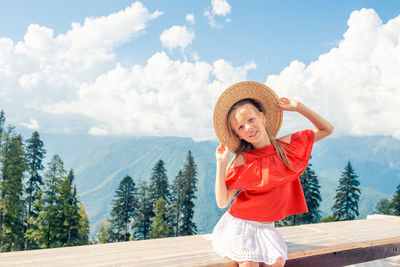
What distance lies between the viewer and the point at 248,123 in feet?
7.99

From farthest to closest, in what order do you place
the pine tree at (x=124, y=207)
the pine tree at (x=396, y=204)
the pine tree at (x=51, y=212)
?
the pine tree at (x=124, y=207)
the pine tree at (x=396, y=204)
the pine tree at (x=51, y=212)

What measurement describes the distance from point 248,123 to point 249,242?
952mm

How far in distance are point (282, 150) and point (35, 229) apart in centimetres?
2322

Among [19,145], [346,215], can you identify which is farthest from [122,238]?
[346,215]

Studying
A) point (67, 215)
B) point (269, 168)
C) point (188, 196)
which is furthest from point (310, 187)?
point (269, 168)

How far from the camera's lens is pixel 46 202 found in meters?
20.7

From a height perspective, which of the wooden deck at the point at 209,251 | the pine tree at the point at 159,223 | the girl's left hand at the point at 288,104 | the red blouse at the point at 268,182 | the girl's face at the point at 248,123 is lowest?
the pine tree at the point at 159,223

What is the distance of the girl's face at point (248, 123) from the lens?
7.94ft

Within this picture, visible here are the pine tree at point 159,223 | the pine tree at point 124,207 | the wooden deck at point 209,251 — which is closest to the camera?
the wooden deck at point 209,251

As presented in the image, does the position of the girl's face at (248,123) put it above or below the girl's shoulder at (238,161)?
above

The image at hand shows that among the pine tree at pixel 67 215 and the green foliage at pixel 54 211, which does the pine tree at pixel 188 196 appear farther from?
the green foliage at pixel 54 211

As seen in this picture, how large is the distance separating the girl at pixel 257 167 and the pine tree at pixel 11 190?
2143 cm

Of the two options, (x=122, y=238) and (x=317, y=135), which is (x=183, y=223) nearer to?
(x=122, y=238)

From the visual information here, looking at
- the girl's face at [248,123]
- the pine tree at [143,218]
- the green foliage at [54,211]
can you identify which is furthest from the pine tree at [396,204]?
the girl's face at [248,123]
